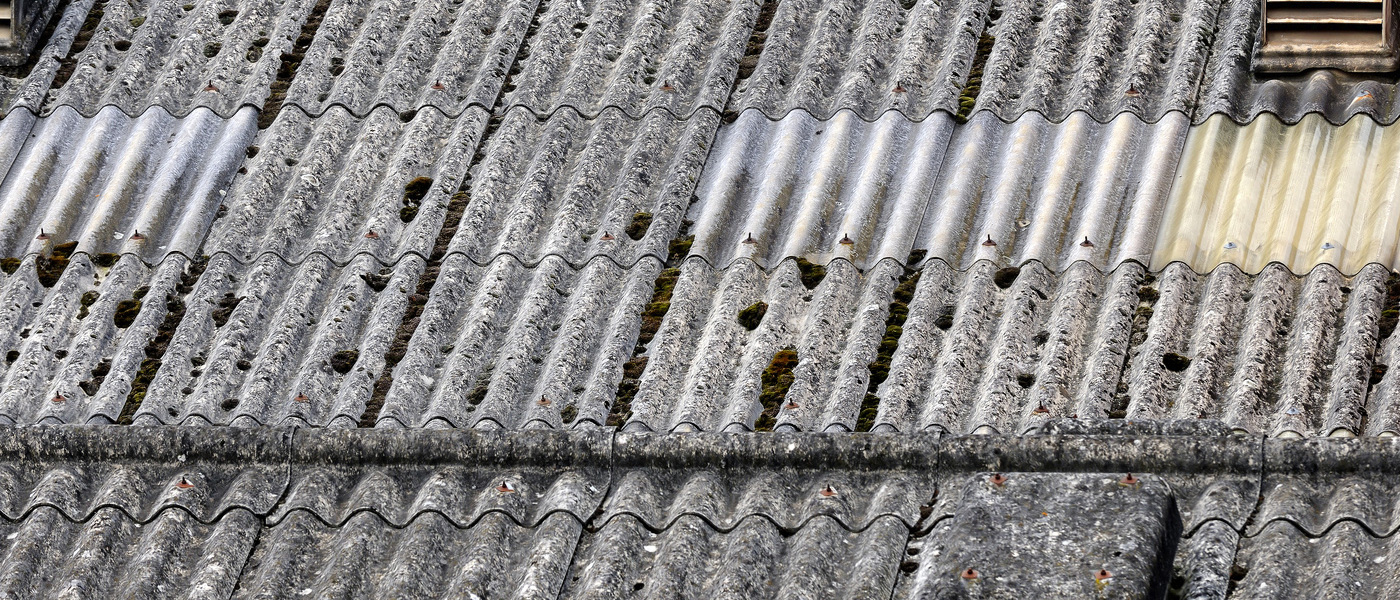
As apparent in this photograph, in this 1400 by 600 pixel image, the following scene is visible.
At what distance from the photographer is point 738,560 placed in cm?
326

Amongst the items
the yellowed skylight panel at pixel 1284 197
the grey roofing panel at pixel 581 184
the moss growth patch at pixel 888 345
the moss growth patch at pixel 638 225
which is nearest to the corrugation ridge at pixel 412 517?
the moss growth patch at pixel 888 345

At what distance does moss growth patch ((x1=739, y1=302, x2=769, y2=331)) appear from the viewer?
4051 millimetres

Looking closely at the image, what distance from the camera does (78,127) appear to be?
5105 mm

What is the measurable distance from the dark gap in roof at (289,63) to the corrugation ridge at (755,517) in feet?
7.38

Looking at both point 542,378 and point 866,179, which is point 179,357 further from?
point 866,179

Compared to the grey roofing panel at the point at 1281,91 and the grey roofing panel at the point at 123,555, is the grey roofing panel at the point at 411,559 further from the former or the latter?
the grey roofing panel at the point at 1281,91

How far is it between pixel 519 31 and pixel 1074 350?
2.34 metres

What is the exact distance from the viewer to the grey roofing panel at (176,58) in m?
5.17

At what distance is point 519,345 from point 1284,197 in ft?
6.84

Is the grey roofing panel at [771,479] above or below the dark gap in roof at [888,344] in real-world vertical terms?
below

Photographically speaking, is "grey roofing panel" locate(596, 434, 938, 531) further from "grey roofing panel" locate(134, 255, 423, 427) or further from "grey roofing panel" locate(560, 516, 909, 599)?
"grey roofing panel" locate(134, 255, 423, 427)

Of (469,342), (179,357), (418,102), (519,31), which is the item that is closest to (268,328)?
(179,357)

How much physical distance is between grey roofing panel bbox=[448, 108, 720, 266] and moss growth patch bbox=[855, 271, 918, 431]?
66cm

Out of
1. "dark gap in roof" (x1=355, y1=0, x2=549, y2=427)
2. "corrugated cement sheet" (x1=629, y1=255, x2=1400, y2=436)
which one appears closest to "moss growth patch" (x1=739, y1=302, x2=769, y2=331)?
"corrugated cement sheet" (x1=629, y1=255, x2=1400, y2=436)
